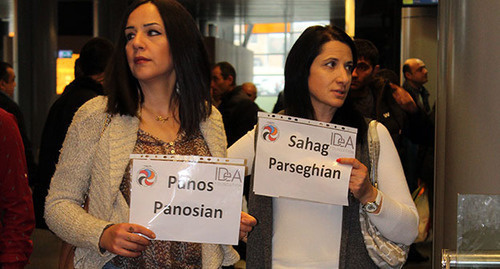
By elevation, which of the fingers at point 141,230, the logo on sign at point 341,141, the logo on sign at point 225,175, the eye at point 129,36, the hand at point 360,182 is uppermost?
the eye at point 129,36

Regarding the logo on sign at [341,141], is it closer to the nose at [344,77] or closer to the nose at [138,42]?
the nose at [344,77]

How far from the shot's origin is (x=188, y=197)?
85.9 inches

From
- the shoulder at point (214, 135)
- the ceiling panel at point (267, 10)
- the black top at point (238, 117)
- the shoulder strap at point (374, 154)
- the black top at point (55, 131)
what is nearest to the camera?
the shoulder at point (214, 135)

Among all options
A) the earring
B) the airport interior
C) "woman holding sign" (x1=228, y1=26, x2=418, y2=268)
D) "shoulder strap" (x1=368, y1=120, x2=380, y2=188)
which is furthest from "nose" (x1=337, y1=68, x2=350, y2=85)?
the earring

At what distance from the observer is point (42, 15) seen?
45.2ft

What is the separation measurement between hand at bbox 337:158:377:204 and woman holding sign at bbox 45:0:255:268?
415 millimetres

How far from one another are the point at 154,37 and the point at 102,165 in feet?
1.47

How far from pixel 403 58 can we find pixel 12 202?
20.4 ft

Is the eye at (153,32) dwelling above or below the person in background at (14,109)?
above

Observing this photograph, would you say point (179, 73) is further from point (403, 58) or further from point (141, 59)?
point (403, 58)

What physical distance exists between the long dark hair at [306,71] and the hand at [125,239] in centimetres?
94

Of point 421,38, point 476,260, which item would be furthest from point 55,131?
point 421,38

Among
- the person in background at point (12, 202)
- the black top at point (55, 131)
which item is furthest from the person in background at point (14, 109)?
the person in background at point (12, 202)

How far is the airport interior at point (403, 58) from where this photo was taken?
2.65m
